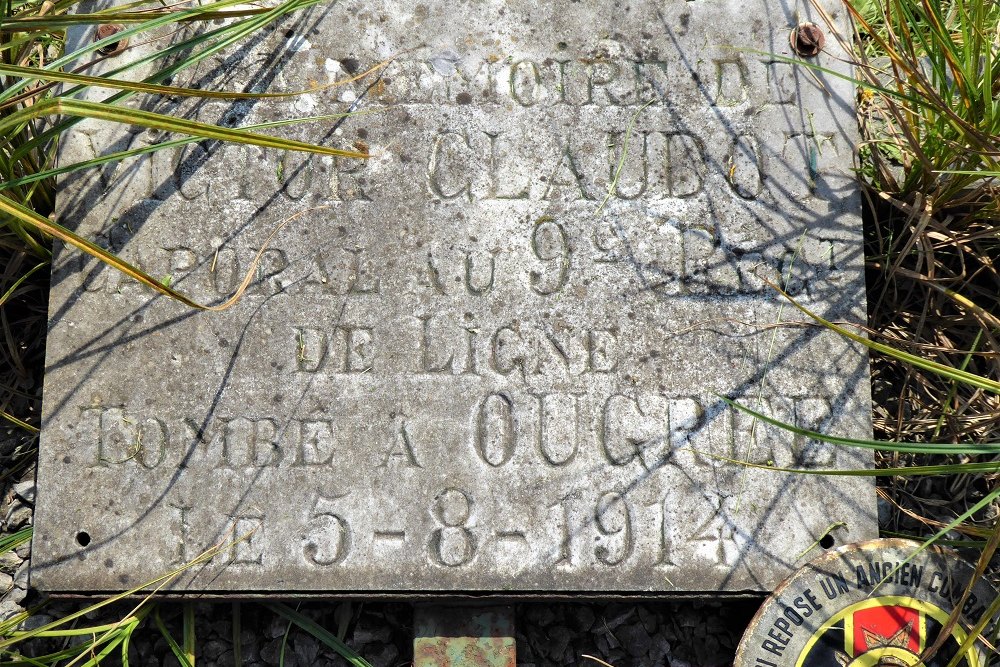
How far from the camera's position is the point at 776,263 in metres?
2.19

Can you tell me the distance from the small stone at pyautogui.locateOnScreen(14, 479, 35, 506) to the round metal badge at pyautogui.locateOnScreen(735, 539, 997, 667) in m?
2.00

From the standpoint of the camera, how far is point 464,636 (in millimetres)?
2146

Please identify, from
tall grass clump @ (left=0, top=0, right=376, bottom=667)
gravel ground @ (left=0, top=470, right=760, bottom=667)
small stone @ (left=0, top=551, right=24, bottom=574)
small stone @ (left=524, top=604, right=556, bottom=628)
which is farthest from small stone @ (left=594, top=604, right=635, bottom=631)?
small stone @ (left=0, top=551, right=24, bottom=574)

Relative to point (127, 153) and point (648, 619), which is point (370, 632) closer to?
point (648, 619)

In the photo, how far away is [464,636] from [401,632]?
0.25 metres

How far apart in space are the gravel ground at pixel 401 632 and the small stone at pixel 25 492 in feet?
0.78

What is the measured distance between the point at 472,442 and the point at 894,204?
4.51 feet

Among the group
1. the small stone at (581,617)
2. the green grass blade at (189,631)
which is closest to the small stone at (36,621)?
the green grass blade at (189,631)

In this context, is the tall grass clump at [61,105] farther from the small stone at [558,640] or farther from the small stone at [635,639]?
the small stone at [635,639]

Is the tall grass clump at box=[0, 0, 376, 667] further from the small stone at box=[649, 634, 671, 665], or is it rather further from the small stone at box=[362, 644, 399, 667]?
the small stone at box=[649, 634, 671, 665]

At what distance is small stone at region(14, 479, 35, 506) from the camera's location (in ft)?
7.89

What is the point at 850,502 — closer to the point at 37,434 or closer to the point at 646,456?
the point at 646,456

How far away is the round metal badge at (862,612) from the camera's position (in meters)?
2.06

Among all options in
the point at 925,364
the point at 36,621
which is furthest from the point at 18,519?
the point at 925,364
